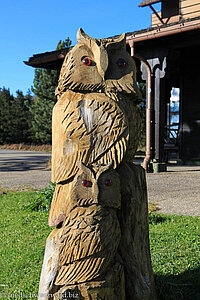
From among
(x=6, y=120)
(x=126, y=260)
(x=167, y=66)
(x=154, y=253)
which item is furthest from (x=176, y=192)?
(x=6, y=120)

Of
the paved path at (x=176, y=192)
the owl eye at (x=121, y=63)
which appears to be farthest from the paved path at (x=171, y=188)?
the owl eye at (x=121, y=63)

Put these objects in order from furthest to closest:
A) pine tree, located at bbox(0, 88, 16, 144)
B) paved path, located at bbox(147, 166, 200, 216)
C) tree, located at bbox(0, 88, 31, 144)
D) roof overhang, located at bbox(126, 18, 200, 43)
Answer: pine tree, located at bbox(0, 88, 16, 144) < tree, located at bbox(0, 88, 31, 144) < roof overhang, located at bbox(126, 18, 200, 43) < paved path, located at bbox(147, 166, 200, 216)

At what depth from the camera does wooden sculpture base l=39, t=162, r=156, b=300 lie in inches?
62.7

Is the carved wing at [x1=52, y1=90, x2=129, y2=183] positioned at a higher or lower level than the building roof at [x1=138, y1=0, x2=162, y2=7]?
lower

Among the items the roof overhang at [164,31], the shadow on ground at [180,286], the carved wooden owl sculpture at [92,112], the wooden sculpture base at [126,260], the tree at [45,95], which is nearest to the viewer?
the wooden sculpture base at [126,260]

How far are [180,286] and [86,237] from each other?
4.20ft

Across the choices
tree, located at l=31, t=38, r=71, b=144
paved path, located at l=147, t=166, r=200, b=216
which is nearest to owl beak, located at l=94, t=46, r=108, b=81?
paved path, located at l=147, t=166, r=200, b=216

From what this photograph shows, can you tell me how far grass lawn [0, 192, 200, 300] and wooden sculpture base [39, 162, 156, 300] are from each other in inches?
20.7

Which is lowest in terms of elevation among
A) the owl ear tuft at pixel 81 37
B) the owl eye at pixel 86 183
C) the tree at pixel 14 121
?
the owl eye at pixel 86 183

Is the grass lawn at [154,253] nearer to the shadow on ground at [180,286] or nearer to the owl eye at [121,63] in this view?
the shadow on ground at [180,286]

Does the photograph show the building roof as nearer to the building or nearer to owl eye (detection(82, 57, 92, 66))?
the building

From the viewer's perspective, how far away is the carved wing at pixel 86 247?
1604 millimetres

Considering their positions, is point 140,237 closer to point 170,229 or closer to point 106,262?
point 106,262

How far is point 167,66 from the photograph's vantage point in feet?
29.3
